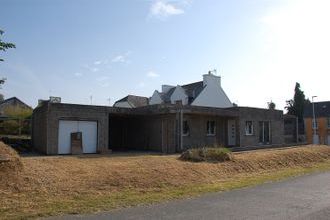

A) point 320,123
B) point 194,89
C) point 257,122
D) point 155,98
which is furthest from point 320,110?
point 257,122

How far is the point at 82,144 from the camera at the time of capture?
28109 millimetres

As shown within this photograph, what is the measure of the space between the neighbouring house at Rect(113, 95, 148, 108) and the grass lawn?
4308cm

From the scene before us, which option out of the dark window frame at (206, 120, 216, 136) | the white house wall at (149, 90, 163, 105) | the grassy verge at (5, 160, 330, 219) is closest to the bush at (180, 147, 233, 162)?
the grassy verge at (5, 160, 330, 219)

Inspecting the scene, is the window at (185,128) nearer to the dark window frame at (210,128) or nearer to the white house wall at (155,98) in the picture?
the dark window frame at (210,128)

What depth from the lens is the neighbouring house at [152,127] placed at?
27375 mm

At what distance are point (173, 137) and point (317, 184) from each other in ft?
45.7

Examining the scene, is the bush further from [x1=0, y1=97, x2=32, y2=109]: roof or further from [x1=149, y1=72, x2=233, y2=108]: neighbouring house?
[x1=0, y1=97, x2=32, y2=109]: roof

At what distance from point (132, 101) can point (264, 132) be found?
31.9 m

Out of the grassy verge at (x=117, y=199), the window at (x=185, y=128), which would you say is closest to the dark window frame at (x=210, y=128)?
the window at (x=185, y=128)

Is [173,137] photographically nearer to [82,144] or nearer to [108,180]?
[82,144]

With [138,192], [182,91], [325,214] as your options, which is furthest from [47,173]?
[182,91]

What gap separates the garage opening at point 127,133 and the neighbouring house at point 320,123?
133ft

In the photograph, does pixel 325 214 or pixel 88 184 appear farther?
pixel 88 184

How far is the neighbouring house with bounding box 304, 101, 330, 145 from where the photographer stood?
2724 inches
